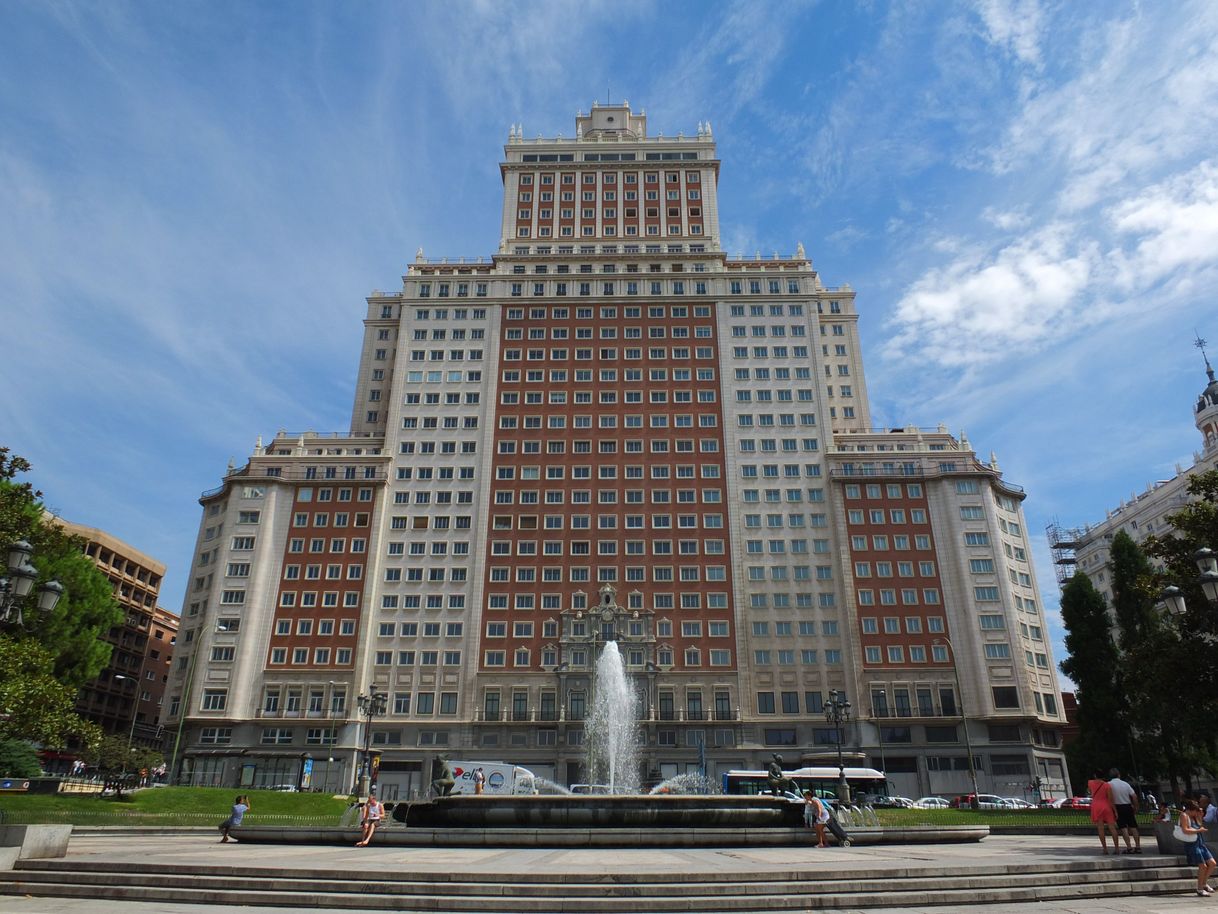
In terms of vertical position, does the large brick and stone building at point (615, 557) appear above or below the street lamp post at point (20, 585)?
above

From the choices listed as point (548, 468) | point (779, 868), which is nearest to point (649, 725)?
point (548, 468)

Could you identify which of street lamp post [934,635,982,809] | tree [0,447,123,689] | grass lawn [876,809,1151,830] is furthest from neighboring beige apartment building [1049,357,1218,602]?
tree [0,447,123,689]

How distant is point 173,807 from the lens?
43.3m

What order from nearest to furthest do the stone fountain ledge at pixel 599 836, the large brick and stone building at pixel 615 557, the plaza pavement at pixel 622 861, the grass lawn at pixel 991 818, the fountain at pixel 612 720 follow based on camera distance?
the plaza pavement at pixel 622 861 → the stone fountain ledge at pixel 599 836 → the grass lawn at pixel 991 818 → the fountain at pixel 612 720 → the large brick and stone building at pixel 615 557

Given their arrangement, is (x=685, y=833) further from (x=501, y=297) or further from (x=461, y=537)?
(x=501, y=297)

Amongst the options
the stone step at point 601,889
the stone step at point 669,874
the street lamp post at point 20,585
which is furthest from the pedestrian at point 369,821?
the street lamp post at point 20,585

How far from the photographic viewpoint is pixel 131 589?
9769cm

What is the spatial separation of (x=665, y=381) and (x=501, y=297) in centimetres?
2012

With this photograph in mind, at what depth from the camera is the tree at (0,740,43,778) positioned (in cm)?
4273

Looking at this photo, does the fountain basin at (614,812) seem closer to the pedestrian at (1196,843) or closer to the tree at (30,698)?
the pedestrian at (1196,843)

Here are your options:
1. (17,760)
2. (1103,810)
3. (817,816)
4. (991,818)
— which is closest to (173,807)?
(17,760)

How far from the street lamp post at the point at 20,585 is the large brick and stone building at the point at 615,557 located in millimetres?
52373

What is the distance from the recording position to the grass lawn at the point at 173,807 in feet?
99.9

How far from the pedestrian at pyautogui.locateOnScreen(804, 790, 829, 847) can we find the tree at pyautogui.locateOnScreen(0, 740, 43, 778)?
41.8 m
